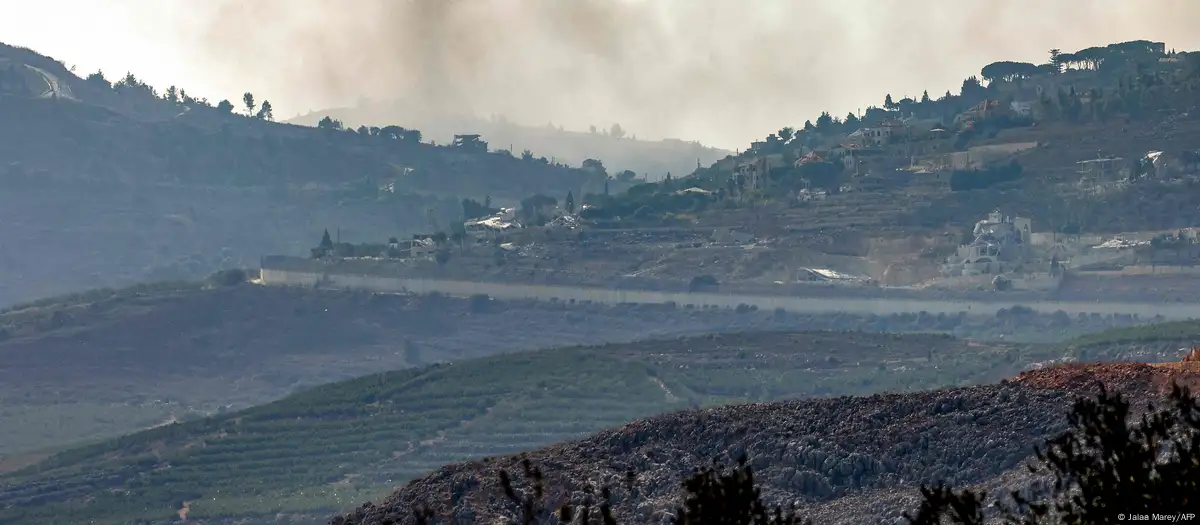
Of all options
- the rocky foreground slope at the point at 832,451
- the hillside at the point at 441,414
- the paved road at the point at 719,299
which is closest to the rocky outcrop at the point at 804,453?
the rocky foreground slope at the point at 832,451

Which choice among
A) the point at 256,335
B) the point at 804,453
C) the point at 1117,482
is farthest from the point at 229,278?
the point at 1117,482

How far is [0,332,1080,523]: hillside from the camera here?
334ft

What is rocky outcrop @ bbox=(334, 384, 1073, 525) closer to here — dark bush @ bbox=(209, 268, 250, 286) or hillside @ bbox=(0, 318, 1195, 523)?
hillside @ bbox=(0, 318, 1195, 523)

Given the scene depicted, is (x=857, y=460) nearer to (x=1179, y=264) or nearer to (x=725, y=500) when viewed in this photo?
(x=725, y=500)

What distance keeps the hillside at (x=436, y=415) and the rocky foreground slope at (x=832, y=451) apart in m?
58.1

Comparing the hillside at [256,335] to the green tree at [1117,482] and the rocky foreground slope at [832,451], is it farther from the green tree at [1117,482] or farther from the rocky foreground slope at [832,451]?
the green tree at [1117,482]

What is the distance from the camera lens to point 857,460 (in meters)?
34.7

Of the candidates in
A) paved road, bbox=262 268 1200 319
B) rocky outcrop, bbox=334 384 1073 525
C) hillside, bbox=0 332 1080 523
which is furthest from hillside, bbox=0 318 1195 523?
rocky outcrop, bbox=334 384 1073 525

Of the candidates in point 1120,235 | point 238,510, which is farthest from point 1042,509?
point 1120,235

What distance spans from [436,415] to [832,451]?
83.6m

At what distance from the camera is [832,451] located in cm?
3500

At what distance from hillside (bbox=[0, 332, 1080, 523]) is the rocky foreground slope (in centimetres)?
5808

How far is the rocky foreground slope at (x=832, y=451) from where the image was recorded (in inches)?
1346

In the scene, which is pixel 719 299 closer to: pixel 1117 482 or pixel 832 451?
pixel 832 451
